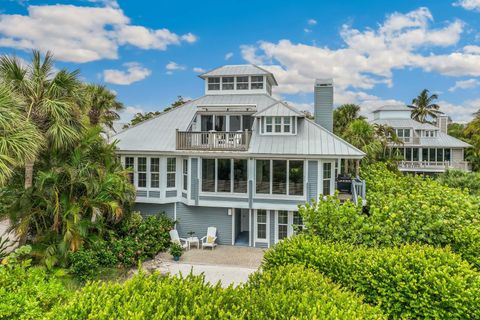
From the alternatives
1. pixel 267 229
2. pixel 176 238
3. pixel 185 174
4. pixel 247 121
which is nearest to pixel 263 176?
pixel 267 229

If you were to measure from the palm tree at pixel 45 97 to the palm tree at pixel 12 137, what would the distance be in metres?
1.38

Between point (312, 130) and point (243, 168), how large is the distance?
14.2 ft

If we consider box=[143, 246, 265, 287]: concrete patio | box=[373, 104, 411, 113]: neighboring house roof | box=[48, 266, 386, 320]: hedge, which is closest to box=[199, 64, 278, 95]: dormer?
box=[143, 246, 265, 287]: concrete patio

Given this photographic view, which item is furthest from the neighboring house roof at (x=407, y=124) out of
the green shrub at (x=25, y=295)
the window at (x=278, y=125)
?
the green shrub at (x=25, y=295)

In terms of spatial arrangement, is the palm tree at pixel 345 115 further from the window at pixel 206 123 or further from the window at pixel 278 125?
the window at pixel 206 123

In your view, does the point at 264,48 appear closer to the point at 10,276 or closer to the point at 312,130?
the point at 312,130

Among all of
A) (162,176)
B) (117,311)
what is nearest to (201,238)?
(162,176)

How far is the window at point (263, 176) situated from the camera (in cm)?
1570

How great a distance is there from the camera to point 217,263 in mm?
13617

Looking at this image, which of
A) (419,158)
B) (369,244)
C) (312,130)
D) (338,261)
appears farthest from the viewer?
(419,158)

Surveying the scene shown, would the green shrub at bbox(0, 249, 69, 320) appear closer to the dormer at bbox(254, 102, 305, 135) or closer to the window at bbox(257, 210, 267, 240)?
the window at bbox(257, 210, 267, 240)

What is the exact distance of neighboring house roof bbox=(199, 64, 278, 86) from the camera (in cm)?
1919

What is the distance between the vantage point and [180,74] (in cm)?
2328

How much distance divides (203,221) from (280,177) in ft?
16.3
